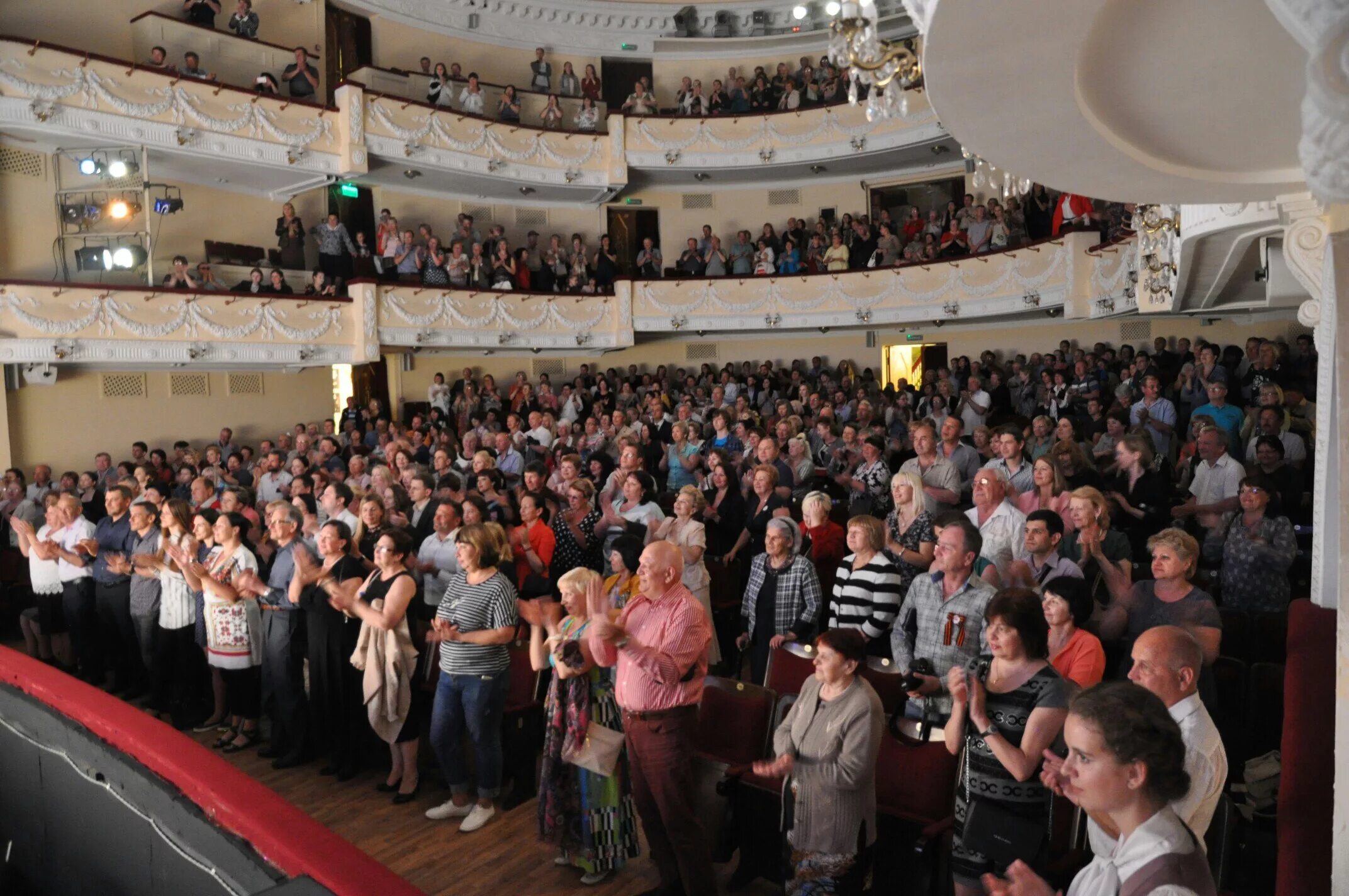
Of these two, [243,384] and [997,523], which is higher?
[243,384]

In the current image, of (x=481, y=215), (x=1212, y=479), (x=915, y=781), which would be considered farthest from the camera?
(x=481, y=215)

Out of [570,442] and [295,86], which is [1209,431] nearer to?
[570,442]

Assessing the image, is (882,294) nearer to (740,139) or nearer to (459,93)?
(740,139)

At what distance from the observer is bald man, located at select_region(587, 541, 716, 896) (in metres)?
3.38

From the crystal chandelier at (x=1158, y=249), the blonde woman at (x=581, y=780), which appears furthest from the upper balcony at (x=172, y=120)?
the crystal chandelier at (x=1158, y=249)

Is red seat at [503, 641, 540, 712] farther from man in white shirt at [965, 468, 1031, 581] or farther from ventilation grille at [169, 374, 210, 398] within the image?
ventilation grille at [169, 374, 210, 398]

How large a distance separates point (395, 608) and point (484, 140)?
12.5 meters

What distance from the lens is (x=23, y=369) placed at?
11.8m

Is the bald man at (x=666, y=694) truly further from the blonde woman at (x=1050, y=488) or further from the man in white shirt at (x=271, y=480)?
the man in white shirt at (x=271, y=480)

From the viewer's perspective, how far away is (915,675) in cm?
319

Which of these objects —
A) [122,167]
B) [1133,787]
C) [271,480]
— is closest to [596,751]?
[1133,787]

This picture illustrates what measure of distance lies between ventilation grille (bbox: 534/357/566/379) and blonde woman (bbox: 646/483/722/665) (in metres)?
12.2

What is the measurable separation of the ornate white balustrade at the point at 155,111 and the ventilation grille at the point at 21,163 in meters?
1.20

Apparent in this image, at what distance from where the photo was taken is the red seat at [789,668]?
4.05 m
